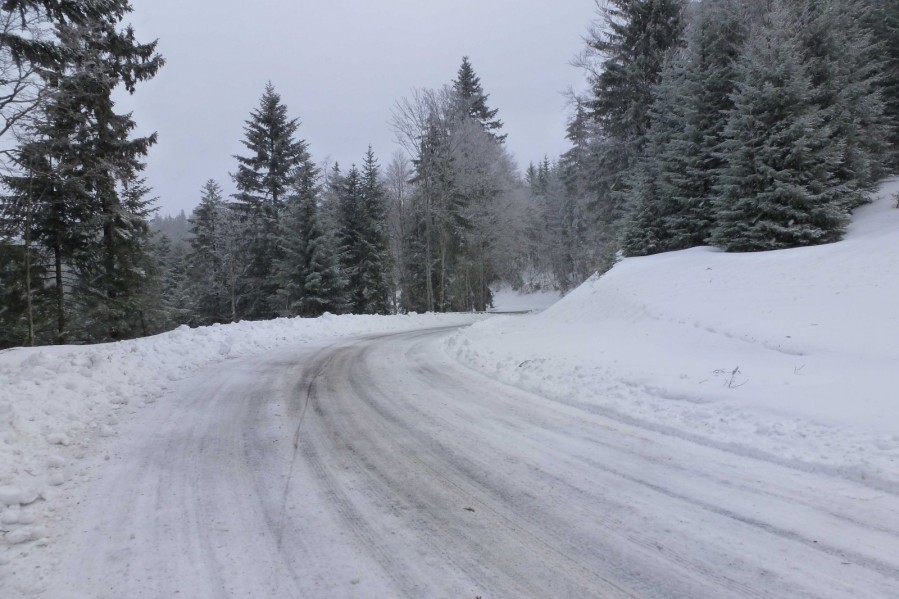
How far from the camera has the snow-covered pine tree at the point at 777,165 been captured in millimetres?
11516

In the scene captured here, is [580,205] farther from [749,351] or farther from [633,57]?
[749,351]

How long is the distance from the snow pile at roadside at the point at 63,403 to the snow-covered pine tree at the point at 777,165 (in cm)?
1365

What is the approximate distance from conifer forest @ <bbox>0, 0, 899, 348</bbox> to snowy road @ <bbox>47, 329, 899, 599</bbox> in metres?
10.4

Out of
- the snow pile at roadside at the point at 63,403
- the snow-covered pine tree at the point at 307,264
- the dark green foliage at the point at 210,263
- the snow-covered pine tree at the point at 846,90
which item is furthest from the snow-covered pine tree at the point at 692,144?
the dark green foliage at the point at 210,263

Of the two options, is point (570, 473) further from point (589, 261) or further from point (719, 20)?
point (589, 261)

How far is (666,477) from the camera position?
12.9 feet

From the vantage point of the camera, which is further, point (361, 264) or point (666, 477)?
point (361, 264)

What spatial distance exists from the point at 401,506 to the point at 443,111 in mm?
27292

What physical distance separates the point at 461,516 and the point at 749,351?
237 inches

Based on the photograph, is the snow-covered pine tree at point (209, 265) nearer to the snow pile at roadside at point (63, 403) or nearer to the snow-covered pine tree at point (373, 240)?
the snow-covered pine tree at point (373, 240)

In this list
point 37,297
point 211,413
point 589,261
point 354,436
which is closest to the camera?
point 354,436

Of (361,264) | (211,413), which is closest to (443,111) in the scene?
(361,264)

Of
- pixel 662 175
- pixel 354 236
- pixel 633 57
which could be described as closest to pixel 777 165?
pixel 662 175

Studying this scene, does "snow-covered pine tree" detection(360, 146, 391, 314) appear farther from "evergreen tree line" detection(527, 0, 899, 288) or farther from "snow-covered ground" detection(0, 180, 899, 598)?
"snow-covered ground" detection(0, 180, 899, 598)
